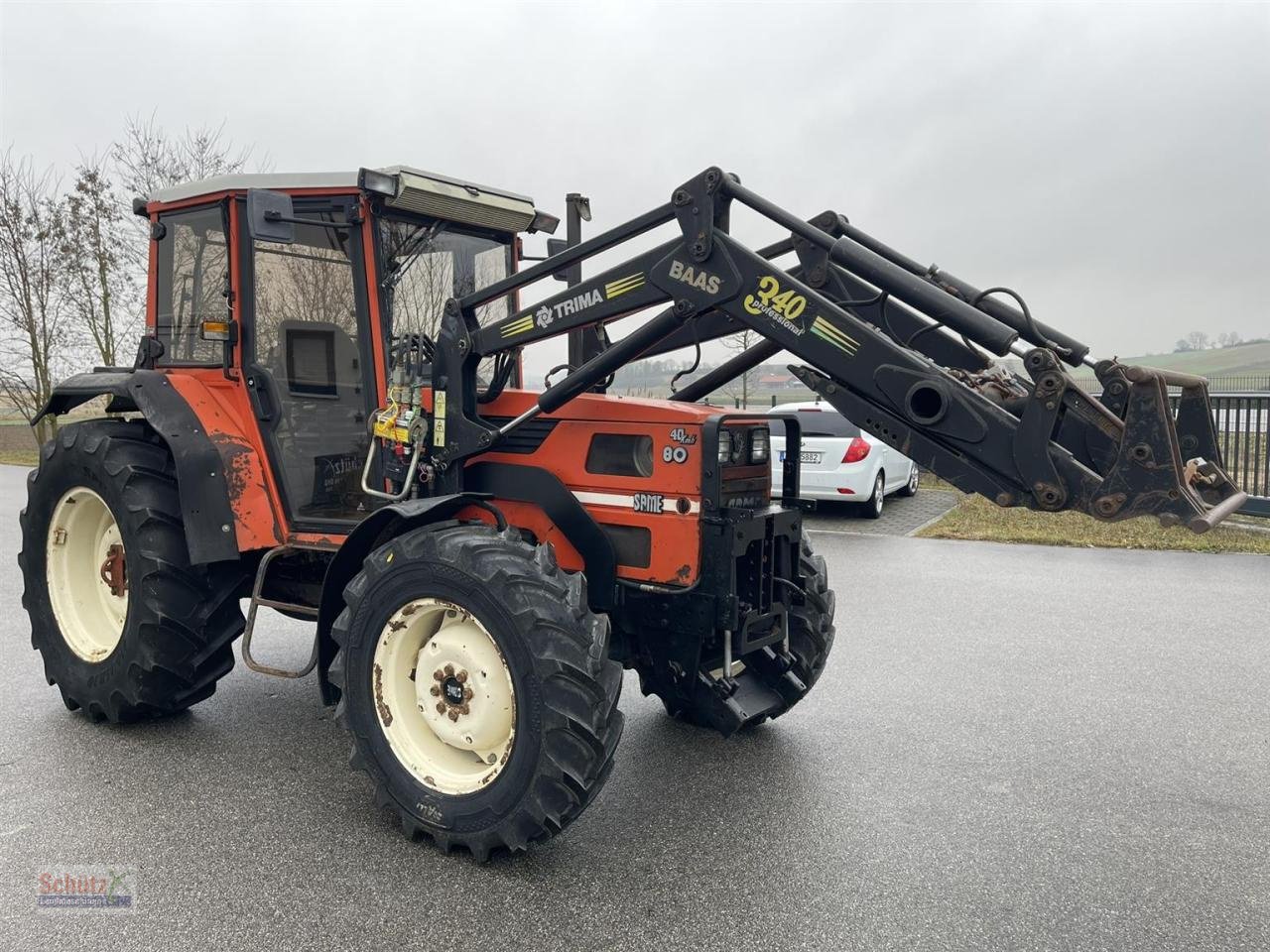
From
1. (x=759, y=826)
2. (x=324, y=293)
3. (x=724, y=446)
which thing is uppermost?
(x=324, y=293)

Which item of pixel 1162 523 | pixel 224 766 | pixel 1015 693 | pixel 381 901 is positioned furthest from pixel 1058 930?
pixel 224 766

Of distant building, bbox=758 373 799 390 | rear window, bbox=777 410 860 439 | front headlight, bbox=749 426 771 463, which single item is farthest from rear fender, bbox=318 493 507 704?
rear window, bbox=777 410 860 439

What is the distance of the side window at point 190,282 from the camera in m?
4.74

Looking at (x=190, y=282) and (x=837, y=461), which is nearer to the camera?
(x=190, y=282)

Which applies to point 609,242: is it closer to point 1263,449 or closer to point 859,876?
point 859,876

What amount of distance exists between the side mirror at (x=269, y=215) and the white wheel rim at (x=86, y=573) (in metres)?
2.05

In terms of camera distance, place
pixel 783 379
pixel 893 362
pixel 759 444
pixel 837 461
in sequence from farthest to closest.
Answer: pixel 837 461
pixel 783 379
pixel 759 444
pixel 893 362

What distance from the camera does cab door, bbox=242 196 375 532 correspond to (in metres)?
4.38

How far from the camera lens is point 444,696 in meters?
3.61

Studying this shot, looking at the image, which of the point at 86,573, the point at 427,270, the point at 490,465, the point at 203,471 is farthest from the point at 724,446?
the point at 86,573

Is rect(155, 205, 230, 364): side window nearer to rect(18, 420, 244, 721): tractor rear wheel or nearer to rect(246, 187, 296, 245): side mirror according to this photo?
rect(18, 420, 244, 721): tractor rear wheel

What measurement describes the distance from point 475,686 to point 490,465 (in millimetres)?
1114

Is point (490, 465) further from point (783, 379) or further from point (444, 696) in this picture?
point (783, 379)

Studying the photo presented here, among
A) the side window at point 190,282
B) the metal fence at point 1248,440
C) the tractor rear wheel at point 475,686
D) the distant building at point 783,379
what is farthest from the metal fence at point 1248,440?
the side window at point 190,282
